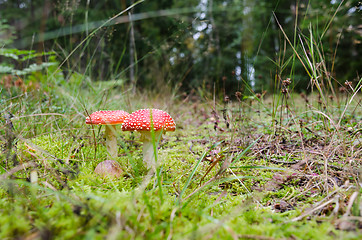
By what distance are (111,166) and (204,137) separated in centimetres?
141

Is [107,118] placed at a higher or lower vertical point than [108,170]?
higher

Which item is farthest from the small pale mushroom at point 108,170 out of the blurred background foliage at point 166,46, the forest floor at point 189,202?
the blurred background foliage at point 166,46

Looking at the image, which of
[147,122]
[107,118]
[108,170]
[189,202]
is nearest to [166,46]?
[107,118]

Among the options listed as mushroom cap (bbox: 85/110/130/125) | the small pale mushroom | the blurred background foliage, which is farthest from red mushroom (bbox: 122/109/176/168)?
the blurred background foliage

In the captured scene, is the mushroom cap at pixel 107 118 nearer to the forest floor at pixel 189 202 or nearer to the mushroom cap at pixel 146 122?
the mushroom cap at pixel 146 122

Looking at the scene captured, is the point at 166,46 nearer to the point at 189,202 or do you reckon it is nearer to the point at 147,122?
the point at 147,122

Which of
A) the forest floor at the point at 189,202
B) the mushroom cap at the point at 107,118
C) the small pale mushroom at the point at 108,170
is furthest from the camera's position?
the mushroom cap at the point at 107,118

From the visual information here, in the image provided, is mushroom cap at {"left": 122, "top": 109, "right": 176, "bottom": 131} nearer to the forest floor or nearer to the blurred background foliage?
the forest floor

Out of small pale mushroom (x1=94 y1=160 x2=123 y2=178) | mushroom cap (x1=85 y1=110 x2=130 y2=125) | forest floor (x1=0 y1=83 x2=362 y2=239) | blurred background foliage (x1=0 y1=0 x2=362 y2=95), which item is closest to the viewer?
forest floor (x1=0 y1=83 x2=362 y2=239)

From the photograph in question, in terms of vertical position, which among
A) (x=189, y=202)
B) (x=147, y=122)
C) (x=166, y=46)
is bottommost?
(x=189, y=202)

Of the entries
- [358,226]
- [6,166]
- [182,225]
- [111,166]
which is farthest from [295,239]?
[6,166]

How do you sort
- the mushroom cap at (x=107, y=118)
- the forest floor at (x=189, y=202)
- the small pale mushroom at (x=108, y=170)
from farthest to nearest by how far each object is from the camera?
the mushroom cap at (x=107, y=118) → the small pale mushroom at (x=108, y=170) → the forest floor at (x=189, y=202)

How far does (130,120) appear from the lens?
1700 millimetres

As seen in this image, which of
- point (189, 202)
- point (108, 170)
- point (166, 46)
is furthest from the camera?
point (166, 46)
